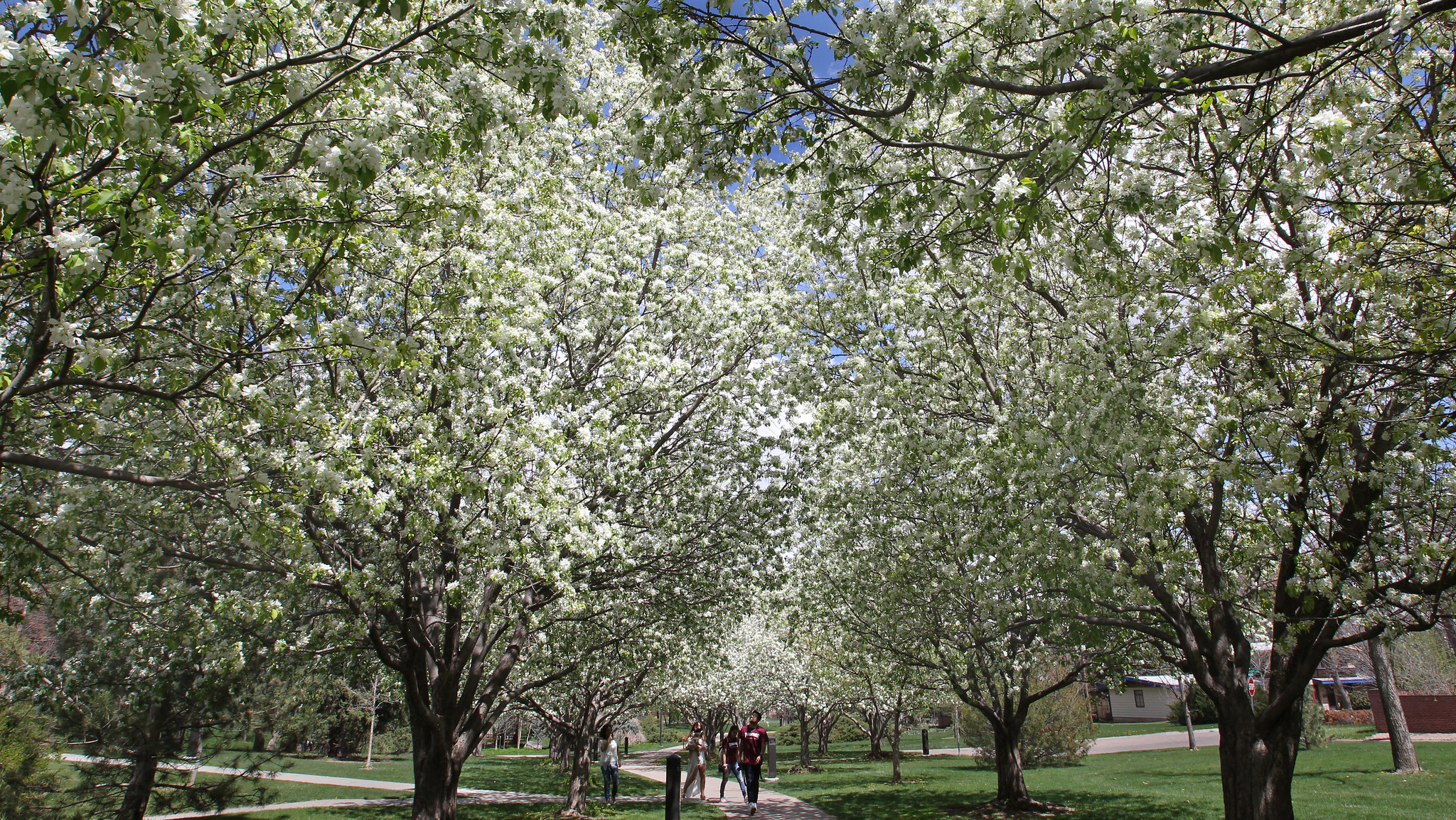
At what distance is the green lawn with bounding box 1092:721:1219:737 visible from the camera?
1875 inches

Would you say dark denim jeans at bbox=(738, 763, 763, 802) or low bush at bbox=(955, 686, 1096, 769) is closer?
dark denim jeans at bbox=(738, 763, 763, 802)

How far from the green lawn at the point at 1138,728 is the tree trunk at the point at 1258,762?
137 ft

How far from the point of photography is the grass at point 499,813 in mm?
14375

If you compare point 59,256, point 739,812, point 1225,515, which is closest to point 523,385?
point 59,256

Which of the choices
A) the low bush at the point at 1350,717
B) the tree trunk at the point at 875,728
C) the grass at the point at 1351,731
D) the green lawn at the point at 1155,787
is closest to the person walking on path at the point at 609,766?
the green lawn at the point at 1155,787

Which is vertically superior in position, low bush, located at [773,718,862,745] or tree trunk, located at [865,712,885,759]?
tree trunk, located at [865,712,885,759]

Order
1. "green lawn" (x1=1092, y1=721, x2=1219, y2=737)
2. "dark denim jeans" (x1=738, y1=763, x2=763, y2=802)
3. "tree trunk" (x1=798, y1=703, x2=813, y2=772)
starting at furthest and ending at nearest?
"green lawn" (x1=1092, y1=721, x2=1219, y2=737)
"tree trunk" (x1=798, y1=703, x2=813, y2=772)
"dark denim jeans" (x1=738, y1=763, x2=763, y2=802)

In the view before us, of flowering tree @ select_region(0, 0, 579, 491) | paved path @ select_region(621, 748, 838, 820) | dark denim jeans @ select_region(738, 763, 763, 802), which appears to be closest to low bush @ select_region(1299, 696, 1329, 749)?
paved path @ select_region(621, 748, 838, 820)

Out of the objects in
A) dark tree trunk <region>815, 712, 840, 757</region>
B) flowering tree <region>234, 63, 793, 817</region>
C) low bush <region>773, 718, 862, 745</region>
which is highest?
flowering tree <region>234, 63, 793, 817</region>

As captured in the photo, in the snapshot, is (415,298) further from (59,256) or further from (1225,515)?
(1225,515)

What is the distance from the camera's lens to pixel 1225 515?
998cm

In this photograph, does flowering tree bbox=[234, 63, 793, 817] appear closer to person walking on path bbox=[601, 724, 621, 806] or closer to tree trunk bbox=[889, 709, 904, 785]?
person walking on path bbox=[601, 724, 621, 806]

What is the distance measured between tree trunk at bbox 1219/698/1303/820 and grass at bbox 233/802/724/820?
9119 millimetres

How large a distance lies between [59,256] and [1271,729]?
11272 millimetres
